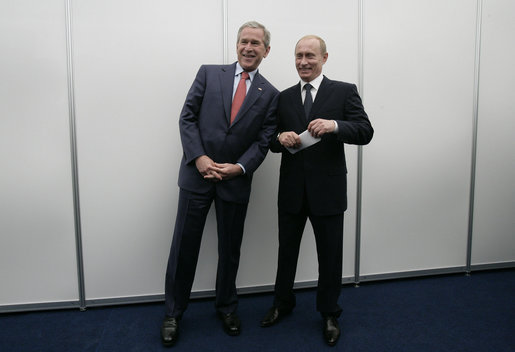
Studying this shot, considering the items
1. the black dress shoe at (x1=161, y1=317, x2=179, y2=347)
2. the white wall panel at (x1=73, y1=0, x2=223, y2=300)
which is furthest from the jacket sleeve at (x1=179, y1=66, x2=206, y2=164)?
the black dress shoe at (x1=161, y1=317, x2=179, y2=347)

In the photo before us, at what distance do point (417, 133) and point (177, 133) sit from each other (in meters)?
1.69

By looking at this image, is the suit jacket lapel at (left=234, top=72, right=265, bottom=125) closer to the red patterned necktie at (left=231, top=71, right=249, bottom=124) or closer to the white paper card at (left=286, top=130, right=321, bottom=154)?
the red patterned necktie at (left=231, top=71, right=249, bottom=124)

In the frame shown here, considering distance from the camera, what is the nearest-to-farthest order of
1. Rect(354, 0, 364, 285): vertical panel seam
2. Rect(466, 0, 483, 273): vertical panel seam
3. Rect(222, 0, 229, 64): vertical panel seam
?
Rect(222, 0, 229, 64): vertical panel seam, Rect(354, 0, 364, 285): vertical panel seam, Rect(466, 0, 483, 273): vertical panel seam

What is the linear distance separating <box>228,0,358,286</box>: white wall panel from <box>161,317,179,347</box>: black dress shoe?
619 mm

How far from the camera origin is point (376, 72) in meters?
2.45

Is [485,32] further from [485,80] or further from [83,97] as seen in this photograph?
[83,97]

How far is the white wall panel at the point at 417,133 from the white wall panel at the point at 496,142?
0.11 m

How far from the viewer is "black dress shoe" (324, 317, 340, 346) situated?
1.84 m

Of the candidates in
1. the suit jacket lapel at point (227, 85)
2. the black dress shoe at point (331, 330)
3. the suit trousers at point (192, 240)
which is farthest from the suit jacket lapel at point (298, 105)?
the black dress shoe at point (331, 330)

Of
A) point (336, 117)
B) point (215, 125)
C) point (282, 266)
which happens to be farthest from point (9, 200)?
point (336, 117)

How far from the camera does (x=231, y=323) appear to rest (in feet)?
6.41

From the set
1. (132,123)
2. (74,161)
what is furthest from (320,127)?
(74,161)

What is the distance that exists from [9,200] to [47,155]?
353mm

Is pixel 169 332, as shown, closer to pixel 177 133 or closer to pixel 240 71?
pixel 177 133
